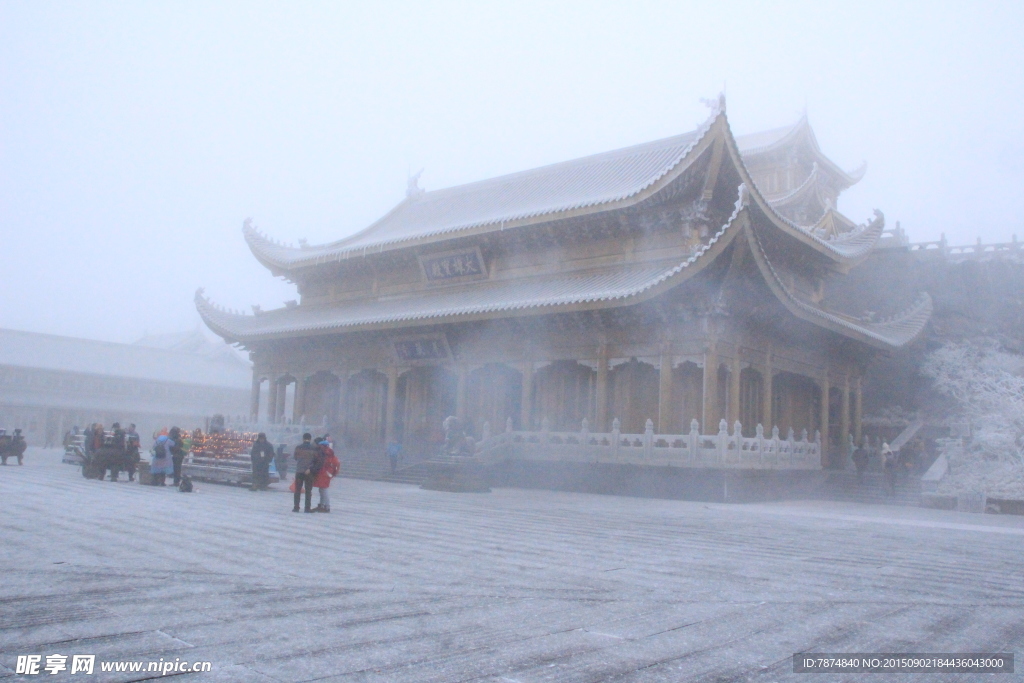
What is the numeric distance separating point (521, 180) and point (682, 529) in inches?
777

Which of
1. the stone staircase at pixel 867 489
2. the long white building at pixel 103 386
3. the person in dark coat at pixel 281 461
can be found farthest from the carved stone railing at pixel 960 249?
the long white building at pixel 103 386

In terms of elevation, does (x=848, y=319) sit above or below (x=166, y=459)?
above

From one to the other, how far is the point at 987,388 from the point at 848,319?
15.2 feet

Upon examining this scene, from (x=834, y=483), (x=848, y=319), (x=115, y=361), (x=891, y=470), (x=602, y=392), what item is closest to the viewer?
(x=891, y=470)

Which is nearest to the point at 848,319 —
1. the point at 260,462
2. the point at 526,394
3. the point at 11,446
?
the point at 526,394

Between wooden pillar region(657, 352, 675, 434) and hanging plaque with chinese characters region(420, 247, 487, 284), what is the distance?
7750 mm

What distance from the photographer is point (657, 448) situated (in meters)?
18.4

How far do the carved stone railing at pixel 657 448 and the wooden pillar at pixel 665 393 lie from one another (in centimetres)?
44

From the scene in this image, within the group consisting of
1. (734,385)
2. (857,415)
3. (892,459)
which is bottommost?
(892,459)

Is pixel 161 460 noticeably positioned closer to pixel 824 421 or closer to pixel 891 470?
pixel 891 470

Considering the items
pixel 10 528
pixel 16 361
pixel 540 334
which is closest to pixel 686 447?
pixel 540 334

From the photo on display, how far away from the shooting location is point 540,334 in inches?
883

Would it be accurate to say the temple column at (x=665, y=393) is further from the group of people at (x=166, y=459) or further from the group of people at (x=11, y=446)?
the group of people at (x=11, y=446)

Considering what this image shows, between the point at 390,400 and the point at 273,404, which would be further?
the point at 273,404
